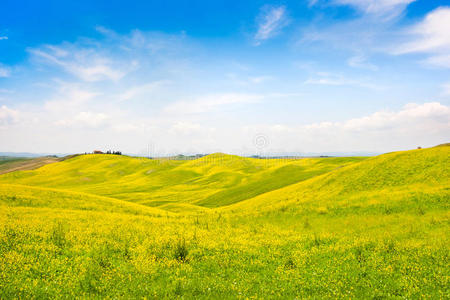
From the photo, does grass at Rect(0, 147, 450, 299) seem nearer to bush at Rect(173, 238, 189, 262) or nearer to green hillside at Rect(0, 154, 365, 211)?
bush at Rect(173, 238, 189, 262)

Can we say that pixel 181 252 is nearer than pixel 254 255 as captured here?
Yes

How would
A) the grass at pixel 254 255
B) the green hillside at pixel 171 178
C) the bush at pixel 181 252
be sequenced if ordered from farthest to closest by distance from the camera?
the green hillside at pixel 171 178 → the bush at pixel 181 252 → the grass at pixel 254 255

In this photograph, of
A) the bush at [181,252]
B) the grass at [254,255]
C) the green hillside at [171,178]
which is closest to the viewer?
the grass at [254,255]

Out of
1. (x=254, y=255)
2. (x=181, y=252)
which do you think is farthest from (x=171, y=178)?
(x=254, y=255)

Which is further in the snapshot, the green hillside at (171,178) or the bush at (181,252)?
the green hillside at (171,178)

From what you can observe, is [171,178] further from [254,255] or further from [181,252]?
[254,255]

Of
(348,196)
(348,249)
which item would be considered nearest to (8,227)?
(348,249)

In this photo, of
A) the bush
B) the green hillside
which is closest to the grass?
the bush

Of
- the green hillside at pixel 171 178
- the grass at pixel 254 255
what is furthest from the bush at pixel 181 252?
the green hillside at pixel 171 178

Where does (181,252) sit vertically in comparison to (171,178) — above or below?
above

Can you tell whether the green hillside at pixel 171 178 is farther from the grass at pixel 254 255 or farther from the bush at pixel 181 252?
the bush at pixel 181 252

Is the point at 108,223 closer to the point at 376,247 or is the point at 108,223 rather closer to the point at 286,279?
the point at 286,279

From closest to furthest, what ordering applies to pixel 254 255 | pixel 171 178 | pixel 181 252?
pixel 181 252 → pixel 254 255 → pixel 171 178

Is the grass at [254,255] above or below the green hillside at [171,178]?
A: above
